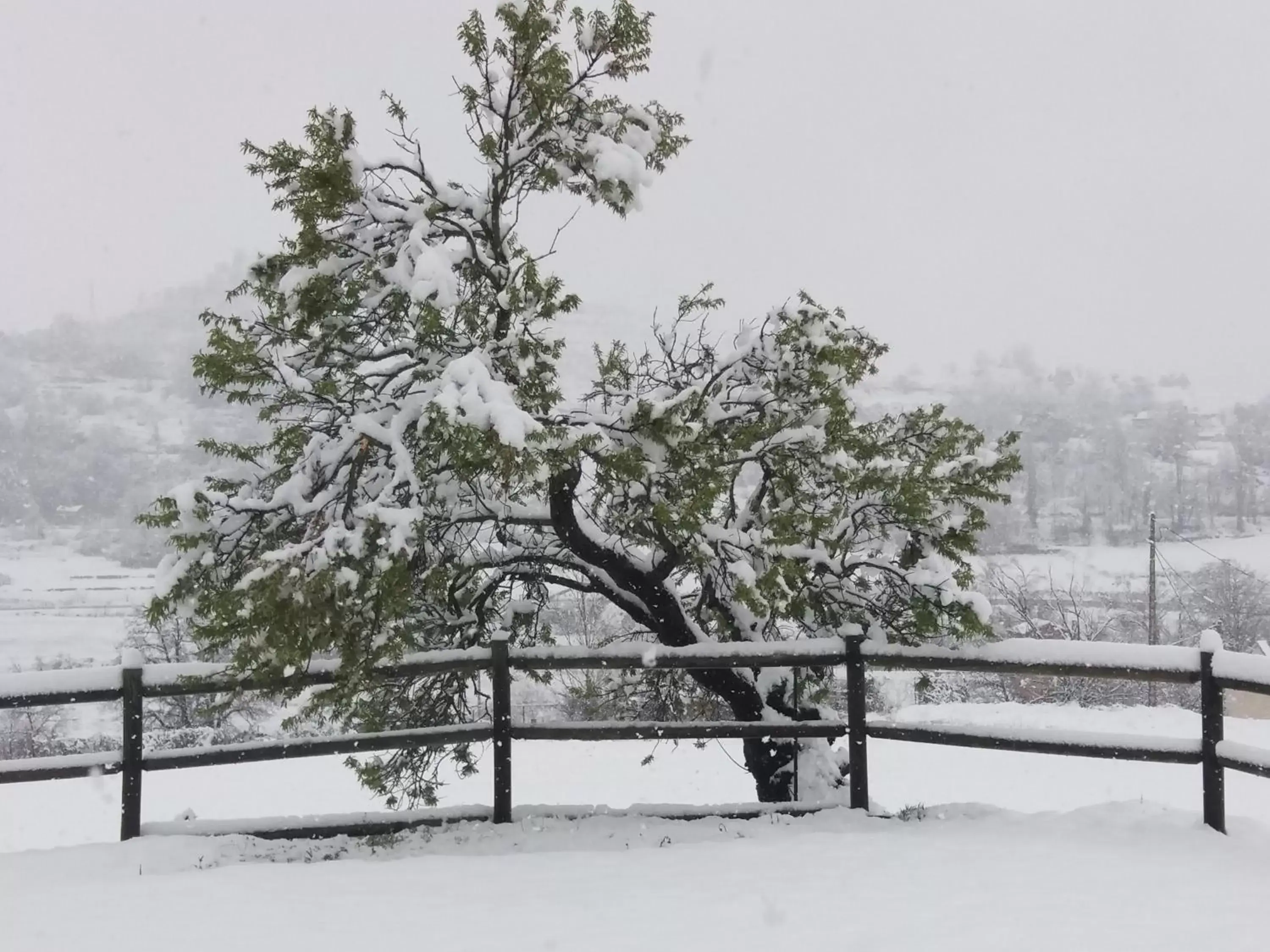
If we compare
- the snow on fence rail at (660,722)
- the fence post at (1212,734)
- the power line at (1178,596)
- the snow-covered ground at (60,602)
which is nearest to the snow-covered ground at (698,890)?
the fence post at (1212,734)

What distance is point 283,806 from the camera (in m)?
18.4

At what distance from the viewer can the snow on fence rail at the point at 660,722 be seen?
17.3 feet

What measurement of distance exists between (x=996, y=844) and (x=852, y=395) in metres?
3.89

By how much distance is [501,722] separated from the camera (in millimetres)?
6039

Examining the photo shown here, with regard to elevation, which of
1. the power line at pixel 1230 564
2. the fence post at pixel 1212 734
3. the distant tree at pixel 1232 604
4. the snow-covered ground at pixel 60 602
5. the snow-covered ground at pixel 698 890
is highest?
the fence post at pixel 1212 734

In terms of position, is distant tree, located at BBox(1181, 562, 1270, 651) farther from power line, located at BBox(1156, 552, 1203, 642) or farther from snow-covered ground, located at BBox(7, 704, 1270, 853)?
snow-covered ground, located at BBox(7, 704, 1270, 853)

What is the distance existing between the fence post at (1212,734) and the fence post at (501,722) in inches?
169

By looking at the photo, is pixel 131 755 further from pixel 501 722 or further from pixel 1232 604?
pixel 1232 604

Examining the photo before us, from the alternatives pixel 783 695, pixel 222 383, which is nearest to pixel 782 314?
pixel 783 695

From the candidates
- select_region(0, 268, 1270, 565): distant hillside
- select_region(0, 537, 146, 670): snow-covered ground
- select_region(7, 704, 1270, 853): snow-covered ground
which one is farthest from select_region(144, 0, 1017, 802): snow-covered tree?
select_region(0, 537, 146, 670): snow-covered ground

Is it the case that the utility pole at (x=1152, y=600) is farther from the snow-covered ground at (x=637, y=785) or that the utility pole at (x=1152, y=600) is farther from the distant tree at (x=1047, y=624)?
the snow-covered ground at (x=637, y=785)

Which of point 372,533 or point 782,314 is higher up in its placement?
point 782,314

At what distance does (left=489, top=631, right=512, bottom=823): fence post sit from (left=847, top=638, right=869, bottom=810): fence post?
7.63ft

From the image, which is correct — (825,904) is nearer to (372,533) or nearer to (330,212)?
(372,533)
